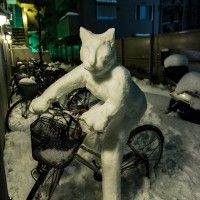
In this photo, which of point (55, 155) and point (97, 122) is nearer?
point (97, 122)

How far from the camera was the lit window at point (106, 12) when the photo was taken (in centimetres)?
2942

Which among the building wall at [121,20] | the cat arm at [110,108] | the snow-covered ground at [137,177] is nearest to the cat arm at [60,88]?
the cat arm at [110,108]

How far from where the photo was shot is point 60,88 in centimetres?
315

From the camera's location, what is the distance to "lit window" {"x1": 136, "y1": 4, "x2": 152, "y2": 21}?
1286 inches

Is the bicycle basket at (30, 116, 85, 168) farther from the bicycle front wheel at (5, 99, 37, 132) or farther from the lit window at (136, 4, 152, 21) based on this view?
the lit window at (136, 4, 152, 21)

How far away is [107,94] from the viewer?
294 centimetres

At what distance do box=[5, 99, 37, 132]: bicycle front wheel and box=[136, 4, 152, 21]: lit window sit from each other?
2827 cm

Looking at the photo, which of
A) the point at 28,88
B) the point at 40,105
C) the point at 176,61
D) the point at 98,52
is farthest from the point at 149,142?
the point at 176,61

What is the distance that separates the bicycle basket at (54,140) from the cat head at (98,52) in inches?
25.1

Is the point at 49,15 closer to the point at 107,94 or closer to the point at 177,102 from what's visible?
the point at 177,102

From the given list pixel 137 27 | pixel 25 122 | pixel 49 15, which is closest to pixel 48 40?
pixel 49 15

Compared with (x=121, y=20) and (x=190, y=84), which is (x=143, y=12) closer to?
(x=121, y=20)

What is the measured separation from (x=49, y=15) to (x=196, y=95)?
29.9 m

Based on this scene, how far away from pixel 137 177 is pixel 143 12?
31.6m
